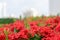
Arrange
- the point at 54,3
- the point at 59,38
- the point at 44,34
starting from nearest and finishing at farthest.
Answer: the point at 59,38 < the point at 44,34 < the point at 54,3

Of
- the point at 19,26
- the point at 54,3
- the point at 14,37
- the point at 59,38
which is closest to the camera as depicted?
the point at 59,38

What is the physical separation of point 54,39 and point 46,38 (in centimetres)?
22

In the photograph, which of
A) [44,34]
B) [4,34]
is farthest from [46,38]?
[4,34]

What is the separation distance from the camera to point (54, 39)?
2539mm

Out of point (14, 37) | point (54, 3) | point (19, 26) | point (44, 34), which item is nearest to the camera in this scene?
point (14, 37)

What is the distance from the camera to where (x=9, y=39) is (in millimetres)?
2691

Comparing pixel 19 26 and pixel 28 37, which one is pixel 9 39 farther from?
pixel 19 26

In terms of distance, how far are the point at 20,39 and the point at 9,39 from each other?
5.0 inches

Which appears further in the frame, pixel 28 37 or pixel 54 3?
pixel 54 3

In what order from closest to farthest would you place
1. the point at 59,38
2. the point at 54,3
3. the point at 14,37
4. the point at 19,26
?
the point at 59,38 < the point at 14,37 < the point at 19,26 < the point at 54,3

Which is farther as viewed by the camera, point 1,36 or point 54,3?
point 54,3

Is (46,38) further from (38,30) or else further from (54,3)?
(54,3)

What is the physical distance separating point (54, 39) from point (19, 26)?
106cm

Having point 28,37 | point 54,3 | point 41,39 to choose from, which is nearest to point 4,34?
point 28,37
